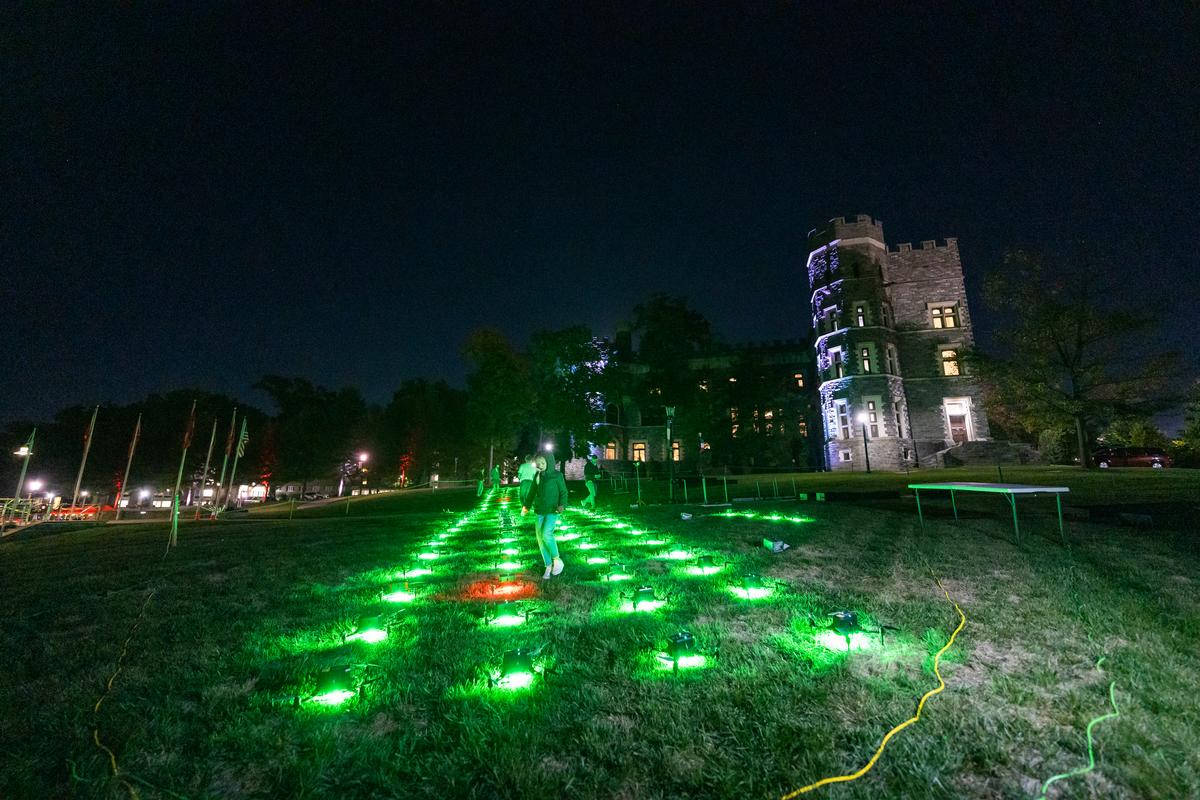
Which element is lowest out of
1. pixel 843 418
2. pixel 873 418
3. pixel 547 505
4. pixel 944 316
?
pixel 547 505

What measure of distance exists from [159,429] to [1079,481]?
62.2m

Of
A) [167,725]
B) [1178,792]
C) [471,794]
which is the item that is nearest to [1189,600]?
[1178,792]

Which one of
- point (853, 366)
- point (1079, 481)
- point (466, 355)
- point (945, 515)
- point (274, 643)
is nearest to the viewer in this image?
point (274, 643)

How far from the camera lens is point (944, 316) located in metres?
35.4

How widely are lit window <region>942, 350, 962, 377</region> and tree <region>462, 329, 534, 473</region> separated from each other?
102ft

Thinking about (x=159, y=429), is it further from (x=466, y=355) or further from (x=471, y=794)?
(x=471, y=794)

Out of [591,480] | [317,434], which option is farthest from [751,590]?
[317,434]

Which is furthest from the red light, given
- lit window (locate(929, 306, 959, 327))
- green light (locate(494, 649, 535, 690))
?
lit window (locate(929, 306, 959, 327))

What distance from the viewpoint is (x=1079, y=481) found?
60.7ft

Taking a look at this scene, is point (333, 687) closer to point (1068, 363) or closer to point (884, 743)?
point (884, 743)

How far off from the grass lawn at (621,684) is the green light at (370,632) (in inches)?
4.7

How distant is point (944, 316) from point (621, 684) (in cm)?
4204

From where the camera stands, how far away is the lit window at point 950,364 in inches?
1344

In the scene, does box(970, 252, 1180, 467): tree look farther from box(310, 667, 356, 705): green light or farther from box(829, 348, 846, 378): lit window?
box(310, 667, 356, 705): green light
